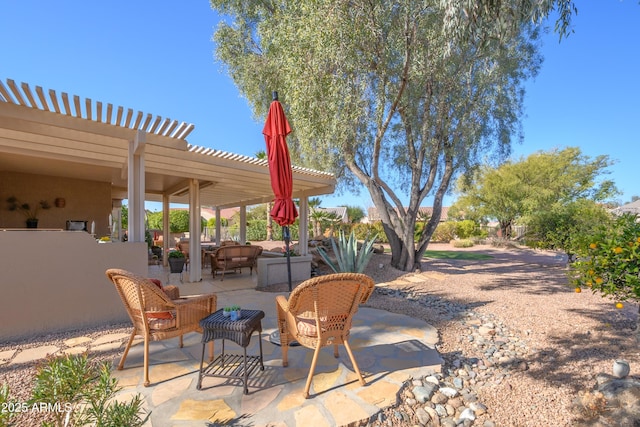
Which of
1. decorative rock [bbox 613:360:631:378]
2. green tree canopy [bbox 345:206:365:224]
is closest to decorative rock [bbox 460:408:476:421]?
decorative rock [bbox 613:360:631:378]

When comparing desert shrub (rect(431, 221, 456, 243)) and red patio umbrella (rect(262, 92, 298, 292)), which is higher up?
red patio umbrella (rect(262, 92, 298, 292))

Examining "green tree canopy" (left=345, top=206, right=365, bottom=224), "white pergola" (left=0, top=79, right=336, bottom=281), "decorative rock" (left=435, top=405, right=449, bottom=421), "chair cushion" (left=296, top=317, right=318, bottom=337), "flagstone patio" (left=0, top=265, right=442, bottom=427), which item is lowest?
"decorative rock" (left=435, top=405, right=449, bottom=421)

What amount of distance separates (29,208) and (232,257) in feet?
18.2

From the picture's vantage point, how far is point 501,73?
326 inches

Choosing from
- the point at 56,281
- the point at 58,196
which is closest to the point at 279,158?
the point at 56,281

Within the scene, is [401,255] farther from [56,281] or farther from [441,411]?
[56,281]

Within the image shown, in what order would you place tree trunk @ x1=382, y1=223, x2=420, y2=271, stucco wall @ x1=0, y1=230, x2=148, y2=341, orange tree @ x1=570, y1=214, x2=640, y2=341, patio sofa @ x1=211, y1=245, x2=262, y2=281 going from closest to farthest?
orange tree @ x1=570, y1=214, x2=640, y2=341
stucco wall @ x1=0, y1=230, x2=148, y2=341
patio sofa @ x1=211, y1=245, x2=262, y2=281
tree trunk @ x1=382, y1=223, x2=420, y2=271

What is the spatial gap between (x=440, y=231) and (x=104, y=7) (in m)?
24.8

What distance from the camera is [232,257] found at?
815 cm

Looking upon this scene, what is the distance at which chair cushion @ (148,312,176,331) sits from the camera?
2899 millimetres

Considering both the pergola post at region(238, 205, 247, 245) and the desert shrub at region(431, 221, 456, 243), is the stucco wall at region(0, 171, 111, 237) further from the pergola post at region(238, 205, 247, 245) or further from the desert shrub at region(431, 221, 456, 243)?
the desert shrub at region(431, 221, 456, 243)

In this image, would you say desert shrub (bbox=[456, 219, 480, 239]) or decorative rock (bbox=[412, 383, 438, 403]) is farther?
desert shrub (bbox=[456, 219, 480, 239])

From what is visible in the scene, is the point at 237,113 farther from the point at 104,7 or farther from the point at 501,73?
the point at 501,73

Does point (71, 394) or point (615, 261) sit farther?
point (615, 261)
